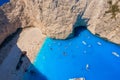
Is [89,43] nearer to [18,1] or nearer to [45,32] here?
[45,32]

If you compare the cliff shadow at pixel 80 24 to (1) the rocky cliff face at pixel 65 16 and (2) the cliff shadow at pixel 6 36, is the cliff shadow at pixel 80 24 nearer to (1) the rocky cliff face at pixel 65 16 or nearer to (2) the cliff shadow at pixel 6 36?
(1) the rocky cliff face at pixel 65 16

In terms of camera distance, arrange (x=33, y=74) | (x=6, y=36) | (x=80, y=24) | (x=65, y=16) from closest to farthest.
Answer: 1. (x=33, y=74)
2. (x=65, y=16)
3. (x=80, y=24)
4. (x=6, y=36)

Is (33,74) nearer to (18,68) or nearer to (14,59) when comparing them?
(18,68)

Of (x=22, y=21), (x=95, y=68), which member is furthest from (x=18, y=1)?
(x=95, y=68)

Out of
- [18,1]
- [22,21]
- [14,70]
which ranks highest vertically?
[18,1]

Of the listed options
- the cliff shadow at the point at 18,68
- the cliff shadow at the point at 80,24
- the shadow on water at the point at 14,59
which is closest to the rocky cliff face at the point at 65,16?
the cliff shadow at the point at 80,24

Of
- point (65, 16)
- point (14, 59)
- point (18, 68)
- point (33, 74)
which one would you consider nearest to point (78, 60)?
point (33, 74)
